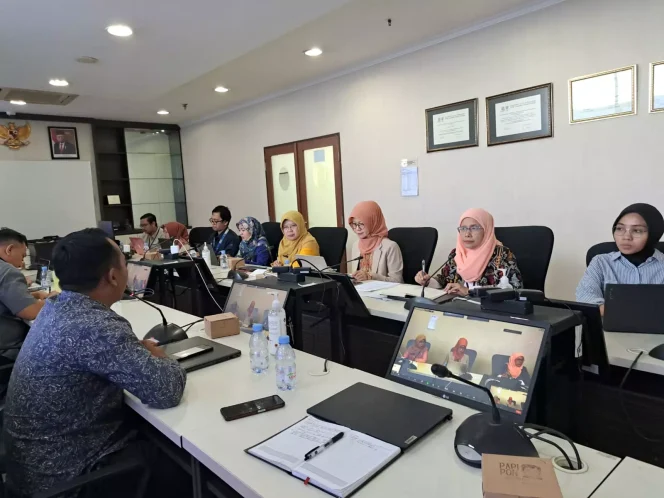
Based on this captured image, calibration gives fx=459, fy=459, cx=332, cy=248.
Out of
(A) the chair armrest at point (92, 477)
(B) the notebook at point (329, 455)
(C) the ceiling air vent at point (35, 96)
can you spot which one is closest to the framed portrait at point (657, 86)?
(B) the notebook at point (329, 455)

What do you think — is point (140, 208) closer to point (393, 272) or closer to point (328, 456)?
point (393, 272)

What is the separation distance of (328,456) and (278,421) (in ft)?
0.77

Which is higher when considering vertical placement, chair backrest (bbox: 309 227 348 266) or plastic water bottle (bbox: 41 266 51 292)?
chair backrest (bbox: 309 227 348 266)

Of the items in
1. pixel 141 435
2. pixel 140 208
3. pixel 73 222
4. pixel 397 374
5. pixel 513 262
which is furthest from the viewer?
pixel 140 208

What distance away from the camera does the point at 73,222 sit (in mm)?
6172

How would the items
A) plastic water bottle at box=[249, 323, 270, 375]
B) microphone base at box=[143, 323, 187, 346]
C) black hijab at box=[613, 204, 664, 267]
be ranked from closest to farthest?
plastic water bottle at box=[249, 323, 270, 375]
microphone base at box=[143, 323, 187, 346]
black hijab at box=[613, 204, 664, 267]

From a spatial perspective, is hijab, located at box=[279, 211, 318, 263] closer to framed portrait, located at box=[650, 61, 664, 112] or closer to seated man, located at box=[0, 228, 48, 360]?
seated man, located at box=[0, 228, 48, 360]

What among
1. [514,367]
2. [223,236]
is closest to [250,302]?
[514,367]

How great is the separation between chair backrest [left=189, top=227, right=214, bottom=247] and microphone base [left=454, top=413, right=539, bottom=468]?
4.77 metres

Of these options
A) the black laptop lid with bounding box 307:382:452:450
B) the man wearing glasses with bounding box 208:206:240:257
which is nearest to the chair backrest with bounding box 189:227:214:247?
the man wearing glasses with bounding box 208:206:240:257

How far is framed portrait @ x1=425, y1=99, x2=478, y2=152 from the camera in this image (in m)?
3.72

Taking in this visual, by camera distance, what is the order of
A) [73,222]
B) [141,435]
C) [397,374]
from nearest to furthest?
[397,374] < [141,435] < [73,222]

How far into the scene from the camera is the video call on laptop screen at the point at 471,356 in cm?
110

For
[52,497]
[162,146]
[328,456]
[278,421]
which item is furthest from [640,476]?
[162,146]
